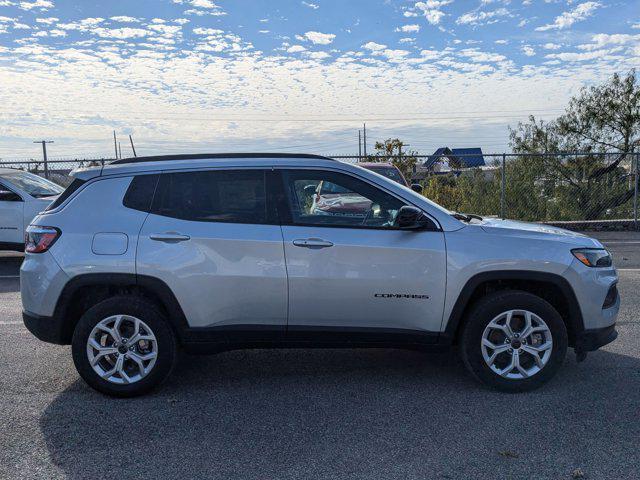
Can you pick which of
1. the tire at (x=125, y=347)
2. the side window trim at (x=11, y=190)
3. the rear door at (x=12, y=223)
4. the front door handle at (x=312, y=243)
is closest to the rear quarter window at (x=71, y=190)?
the tire at (x=125, y=347)

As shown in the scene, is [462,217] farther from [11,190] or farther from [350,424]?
[11,190]

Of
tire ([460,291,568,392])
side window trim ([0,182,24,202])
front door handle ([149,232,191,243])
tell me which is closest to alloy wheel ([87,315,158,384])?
front door handle ([149,232,191,243])

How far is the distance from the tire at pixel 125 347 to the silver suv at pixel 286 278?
1 cm

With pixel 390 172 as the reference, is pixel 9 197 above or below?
below

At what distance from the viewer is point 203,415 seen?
410 cm

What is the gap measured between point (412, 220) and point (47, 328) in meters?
2.78

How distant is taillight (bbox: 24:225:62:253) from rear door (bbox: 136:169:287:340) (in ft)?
2.14

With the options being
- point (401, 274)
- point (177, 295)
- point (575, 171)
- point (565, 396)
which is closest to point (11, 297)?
point (177, 295)

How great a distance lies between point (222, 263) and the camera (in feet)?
14.0

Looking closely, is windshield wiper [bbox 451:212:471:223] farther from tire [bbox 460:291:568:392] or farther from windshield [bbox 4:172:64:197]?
windshield [bbox 4:172:64:197]

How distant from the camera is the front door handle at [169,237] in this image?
4293 mm

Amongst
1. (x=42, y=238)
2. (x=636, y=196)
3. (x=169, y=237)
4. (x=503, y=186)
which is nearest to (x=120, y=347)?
(x=169, y=237)

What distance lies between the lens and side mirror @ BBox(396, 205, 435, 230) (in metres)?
4.24

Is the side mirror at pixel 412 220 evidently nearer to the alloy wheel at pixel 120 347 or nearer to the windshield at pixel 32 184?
the alloy wheel at pixel 120 347
